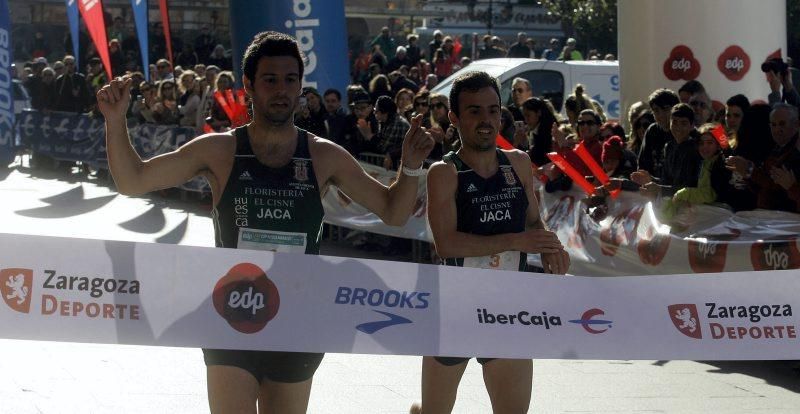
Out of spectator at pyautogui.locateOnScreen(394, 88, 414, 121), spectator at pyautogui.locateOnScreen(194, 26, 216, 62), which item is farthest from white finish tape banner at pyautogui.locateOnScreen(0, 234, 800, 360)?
spectator at pyautogui.locateOnScreen(194, 26, 216, 62)

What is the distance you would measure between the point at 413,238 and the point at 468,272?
29.2 ft

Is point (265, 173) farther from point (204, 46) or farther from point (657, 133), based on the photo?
point (204, 46)

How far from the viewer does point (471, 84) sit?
5.43m

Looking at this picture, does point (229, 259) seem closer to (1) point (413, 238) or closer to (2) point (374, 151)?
(1) point (413, 238)

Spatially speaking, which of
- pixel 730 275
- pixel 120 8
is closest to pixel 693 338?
pixel 730 275

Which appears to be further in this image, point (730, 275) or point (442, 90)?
point (442, 90)

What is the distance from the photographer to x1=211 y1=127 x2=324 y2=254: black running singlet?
4953 millimetres

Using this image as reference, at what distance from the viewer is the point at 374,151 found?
15.2m

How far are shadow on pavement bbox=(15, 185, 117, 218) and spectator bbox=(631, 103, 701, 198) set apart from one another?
354 inches

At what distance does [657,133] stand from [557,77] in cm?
973

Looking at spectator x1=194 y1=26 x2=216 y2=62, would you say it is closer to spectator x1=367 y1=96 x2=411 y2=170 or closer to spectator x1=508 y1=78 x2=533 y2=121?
spectator x1=367 y1=96 x2=411 y2=170

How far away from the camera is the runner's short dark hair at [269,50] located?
4.98 meters

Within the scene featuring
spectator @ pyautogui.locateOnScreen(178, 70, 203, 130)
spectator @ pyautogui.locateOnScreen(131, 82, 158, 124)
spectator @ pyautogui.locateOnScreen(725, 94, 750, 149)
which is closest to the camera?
spectator @ pyautogui.locateOnScreen(725, 94, 750, 149)

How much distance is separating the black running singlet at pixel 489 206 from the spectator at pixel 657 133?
558cm
